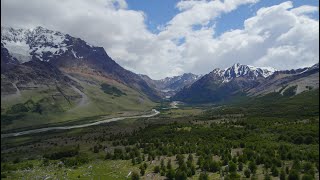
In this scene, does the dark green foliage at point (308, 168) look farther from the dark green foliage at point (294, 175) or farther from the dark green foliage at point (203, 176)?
the dark green foliage at point (203, 176)

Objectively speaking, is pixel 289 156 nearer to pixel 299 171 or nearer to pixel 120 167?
pixel 299 171

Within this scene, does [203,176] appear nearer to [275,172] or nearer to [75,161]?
[275,172]

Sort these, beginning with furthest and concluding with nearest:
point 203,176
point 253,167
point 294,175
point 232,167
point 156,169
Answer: point 156,169
point 232,167
point 253,167
point 203,176
point 294,175

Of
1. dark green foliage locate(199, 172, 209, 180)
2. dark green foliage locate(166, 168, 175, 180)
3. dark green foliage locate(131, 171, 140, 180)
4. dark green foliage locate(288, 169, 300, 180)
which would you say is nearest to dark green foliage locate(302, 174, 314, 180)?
dark green foliage locate(288, 169, 300, 180)

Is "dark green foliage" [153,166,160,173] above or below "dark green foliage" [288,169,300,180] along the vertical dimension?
above

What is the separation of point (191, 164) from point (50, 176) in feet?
91.4

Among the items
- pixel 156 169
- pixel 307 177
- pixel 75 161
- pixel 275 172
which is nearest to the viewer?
pixel 307 177

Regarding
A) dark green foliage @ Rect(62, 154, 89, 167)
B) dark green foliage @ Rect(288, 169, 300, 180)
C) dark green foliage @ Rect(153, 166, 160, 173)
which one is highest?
dark green foliage @ Rect(62, 154, 89, 167)

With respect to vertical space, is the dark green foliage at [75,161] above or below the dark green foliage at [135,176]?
above

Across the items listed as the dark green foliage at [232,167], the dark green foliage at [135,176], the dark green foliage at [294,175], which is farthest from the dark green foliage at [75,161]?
the dark green foliage at [294,175]

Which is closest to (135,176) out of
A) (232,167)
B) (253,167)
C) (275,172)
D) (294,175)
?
(232,167)

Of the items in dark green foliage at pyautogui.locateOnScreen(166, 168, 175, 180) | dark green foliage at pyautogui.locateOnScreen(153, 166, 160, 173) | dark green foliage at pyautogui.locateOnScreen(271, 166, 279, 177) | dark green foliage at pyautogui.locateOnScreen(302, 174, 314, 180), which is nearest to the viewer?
dark green foliage at pyautogui.locateOnScreen(302, 174, 314, 180)

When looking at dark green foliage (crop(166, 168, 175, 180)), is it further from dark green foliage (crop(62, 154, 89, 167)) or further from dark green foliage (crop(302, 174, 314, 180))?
dark green foliage (crop(62, 154, 89, 167))

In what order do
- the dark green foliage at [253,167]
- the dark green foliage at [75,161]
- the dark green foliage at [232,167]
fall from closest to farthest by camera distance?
the dark green foliage at [253,167], the dark green foliage at [232,167], the dark green foliage at [75,161]
